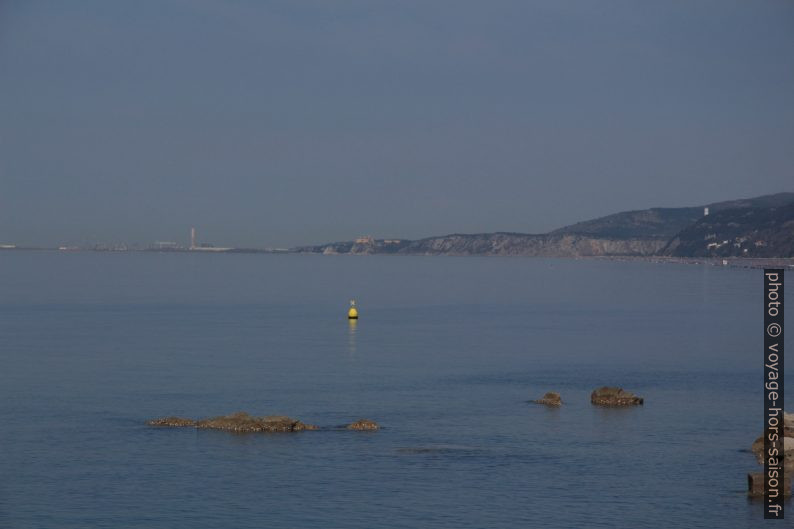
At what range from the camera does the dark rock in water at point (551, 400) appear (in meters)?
59.1

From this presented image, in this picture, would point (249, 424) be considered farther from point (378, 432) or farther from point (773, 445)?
point (773, 445)

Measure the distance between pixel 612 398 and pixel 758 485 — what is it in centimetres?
1960

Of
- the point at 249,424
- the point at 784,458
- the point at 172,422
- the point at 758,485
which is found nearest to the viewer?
the point at 758,485

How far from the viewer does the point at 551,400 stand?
59250mm

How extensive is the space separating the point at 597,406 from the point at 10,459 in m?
29.6

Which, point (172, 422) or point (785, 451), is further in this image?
point (172, 422)

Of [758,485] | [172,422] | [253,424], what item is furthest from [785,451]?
[172,422]

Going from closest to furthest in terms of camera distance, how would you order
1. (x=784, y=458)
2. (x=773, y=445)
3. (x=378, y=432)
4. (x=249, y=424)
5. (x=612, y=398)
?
(x=784, y=458) < (x=773, y=445) < (x=378, y=432) < (x=249, y=424) < (x=612, y=398)

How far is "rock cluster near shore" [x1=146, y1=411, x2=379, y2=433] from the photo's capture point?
5031 centimetres

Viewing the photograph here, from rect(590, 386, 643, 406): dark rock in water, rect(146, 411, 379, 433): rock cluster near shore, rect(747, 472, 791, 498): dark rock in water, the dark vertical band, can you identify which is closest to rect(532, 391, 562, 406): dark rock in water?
rect(590, 386, 643, 406): dark rock in water

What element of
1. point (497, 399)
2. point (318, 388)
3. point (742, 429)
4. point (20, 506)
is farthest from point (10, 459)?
point (742, 429)

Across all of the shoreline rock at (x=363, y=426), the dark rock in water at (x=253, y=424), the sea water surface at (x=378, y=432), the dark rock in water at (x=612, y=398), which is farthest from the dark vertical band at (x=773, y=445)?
the dark rock in water at (x=253, y=424)

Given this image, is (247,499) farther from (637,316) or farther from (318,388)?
(637,316)

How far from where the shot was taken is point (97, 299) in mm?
147625
